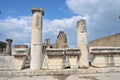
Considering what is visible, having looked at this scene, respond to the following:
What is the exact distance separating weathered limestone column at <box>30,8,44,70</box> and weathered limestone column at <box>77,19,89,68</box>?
2.64 metres

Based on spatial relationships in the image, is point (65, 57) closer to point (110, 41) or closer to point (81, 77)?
point (81, 77)

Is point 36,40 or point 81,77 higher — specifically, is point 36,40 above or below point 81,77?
above

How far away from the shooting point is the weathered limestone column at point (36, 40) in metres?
12.0

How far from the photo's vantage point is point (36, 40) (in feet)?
Answer: 40.3

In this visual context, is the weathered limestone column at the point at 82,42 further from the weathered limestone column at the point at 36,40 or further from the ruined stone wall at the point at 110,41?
the ruined stone wall at the point at 110,41

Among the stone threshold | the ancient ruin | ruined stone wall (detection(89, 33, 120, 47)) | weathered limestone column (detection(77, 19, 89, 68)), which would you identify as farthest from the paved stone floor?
ruined stone wall (detection(89, 33, 120, 47))

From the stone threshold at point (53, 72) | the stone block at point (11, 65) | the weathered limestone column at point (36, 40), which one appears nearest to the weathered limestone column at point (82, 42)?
the stone threshold at point (53, 72)

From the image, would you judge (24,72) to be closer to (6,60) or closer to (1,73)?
(1,73)

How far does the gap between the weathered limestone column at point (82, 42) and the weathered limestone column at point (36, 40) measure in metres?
2.64

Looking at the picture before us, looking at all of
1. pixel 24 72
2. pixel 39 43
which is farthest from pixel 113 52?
pixel 24 72

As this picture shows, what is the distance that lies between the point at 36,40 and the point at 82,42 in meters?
3.10

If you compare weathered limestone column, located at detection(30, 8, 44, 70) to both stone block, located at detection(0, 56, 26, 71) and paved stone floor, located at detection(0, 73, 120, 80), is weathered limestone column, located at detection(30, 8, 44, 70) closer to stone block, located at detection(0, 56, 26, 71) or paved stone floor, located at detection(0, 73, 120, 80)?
stone block, located at detection(0, 56, 26, 71)

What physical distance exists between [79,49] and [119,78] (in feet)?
10.7

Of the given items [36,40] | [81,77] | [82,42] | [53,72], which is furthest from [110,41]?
[81,77]
